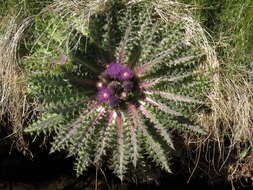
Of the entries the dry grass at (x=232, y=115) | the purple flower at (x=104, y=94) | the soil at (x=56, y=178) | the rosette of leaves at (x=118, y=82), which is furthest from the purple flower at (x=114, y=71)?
the soil at (x=56, y=178)

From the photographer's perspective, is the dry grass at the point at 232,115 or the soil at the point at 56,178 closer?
the dry grass at the point at 232,115

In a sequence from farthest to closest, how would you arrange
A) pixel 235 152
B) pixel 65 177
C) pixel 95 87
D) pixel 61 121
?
pixel 65 177, pixel 235 152, pixel 95 87, pixel 61 121

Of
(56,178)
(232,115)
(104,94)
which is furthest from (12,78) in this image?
(232,115)

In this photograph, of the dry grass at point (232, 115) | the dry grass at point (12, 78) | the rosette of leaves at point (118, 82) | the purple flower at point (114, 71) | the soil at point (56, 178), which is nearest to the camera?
the rosette of leaves at point (118, 82)

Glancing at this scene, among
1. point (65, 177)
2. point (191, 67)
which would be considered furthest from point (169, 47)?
point (65, 177)

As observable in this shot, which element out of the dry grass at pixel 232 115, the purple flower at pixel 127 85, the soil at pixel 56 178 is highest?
the purple flower at pixel 127 85

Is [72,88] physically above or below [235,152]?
above

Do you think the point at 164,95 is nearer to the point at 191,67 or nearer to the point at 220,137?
the point at 191,67

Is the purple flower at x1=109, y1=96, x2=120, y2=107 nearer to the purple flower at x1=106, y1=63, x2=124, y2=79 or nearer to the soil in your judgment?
the purple flower at x1=106, y1=63, x2=124, y2=79

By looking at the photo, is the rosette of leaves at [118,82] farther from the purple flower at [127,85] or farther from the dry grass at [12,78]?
the dry grass at [12,78]

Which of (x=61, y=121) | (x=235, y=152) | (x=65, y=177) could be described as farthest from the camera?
(x=65, y=177)
